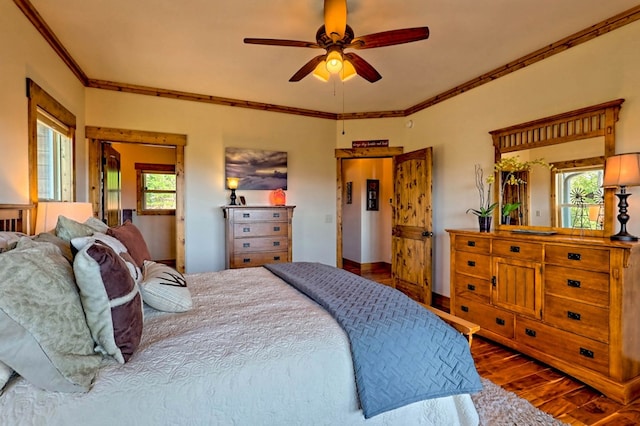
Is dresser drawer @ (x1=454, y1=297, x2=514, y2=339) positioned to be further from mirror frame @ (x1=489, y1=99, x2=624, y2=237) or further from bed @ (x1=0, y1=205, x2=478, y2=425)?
bed @ (x1=0, y1=205, x2=478, y2=425)

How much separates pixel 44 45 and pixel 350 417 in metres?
3.42

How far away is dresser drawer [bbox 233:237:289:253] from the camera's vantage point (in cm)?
394

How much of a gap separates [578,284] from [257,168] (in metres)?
3.63

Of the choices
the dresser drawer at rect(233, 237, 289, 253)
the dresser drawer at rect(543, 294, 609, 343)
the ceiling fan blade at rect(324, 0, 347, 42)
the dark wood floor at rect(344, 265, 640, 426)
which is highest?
the ceiling fan blade at rect(324, 0, 347, 42)

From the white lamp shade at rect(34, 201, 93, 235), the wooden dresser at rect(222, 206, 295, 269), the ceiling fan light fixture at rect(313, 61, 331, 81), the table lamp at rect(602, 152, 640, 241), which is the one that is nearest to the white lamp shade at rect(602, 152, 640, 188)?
the table lamp at rect(602, 152, 640, 241)

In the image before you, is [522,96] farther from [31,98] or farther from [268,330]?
[31,98]

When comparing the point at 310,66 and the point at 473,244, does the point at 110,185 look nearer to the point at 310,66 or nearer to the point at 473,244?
the point at 310,66

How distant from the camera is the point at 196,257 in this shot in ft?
13.7

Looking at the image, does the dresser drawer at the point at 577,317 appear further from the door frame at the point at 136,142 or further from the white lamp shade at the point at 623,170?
the door frame at the point at 136,142

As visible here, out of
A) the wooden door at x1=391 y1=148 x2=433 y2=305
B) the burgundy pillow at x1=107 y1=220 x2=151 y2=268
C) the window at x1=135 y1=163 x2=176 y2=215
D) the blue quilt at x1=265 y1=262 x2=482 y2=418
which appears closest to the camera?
the blue quilt at x1=265 y1=262 x2=482 y2=418

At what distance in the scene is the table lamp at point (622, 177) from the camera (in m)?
2.16

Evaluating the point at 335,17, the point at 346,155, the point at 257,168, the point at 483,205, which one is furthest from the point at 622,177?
the point at 257,168

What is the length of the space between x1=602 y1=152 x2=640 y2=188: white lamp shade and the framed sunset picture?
3451mm

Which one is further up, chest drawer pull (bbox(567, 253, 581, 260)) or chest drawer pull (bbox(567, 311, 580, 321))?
chest drawer pull (bbox(567, 253, 581, 260))
